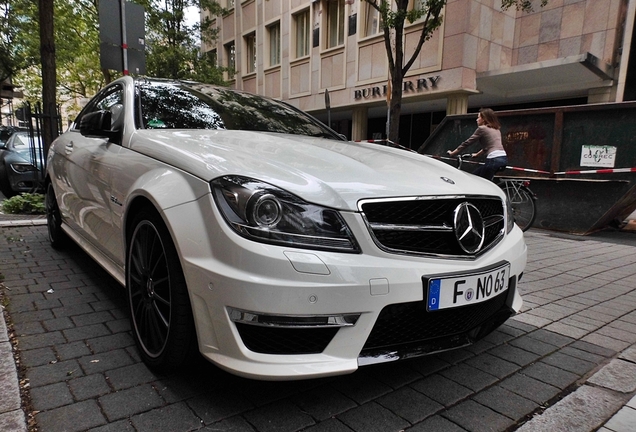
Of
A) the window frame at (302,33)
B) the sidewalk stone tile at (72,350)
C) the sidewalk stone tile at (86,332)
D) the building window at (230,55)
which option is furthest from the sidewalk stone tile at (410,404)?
the building window at (230,55)

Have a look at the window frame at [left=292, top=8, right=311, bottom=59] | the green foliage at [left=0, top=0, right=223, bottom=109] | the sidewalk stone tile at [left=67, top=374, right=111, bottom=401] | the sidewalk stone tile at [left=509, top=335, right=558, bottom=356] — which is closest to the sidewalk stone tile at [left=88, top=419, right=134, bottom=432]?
the sidewalk stone tile at [left=67, top=374, right=111, bottom=401]

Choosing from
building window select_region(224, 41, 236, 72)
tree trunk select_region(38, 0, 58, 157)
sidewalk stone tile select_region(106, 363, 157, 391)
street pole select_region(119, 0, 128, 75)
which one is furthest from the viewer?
building window select_region(224, 41, 236, 72)

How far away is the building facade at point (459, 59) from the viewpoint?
11977 millimetres

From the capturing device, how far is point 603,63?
37.6 feet

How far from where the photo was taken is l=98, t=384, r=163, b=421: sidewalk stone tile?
1835mm

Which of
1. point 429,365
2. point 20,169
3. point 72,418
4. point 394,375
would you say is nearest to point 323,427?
point 394,375

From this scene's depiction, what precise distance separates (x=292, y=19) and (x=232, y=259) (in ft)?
66.0

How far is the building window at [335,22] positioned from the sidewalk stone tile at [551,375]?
1665 centimetres

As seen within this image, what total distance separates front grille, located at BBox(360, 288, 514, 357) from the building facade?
7.87m

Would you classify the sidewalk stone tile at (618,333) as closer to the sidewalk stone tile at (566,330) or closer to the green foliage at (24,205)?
the sidewalk stone tile at (566,330)

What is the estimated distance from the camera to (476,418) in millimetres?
1903

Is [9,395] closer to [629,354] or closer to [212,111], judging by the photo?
[212,111]

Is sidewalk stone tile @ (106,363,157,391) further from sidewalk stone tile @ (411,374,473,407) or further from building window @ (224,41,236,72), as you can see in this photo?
building window @ (224,41,236,72)

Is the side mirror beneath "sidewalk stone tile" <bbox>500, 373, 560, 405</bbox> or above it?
above
